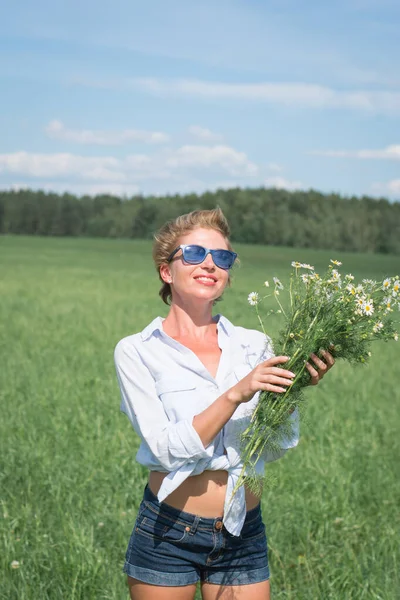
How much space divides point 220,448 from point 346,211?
87.5 meters

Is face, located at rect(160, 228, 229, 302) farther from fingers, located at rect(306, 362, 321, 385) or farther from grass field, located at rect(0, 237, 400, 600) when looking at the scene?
grass field, located at rect(0, 237, 400, 600)

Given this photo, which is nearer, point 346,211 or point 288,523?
point 288,523

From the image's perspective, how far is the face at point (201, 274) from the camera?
128 inches

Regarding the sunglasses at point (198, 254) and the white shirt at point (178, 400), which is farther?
the sunglasses at point (198, 254)

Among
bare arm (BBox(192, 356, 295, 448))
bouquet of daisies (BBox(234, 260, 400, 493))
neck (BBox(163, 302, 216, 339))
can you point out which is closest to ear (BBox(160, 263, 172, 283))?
neck (BBox(163, 302, 216, 339))

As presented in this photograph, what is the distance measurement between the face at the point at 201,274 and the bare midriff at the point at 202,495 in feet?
2.25

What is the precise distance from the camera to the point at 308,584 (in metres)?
4.89

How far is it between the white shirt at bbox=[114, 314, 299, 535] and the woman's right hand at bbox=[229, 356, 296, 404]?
0.28 m

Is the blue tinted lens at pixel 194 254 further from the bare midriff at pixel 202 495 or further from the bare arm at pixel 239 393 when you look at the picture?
the bare midriff at pixel 202 495

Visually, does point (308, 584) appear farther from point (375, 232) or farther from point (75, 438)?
point (375, 232)

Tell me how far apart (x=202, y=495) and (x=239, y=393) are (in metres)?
0.54

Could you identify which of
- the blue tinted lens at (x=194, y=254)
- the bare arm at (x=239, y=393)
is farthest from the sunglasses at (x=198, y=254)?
the bare arm at (x=239, y=393)

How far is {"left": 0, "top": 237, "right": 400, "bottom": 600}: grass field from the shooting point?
15.8ft

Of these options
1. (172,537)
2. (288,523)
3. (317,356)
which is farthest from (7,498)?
(317,356)
